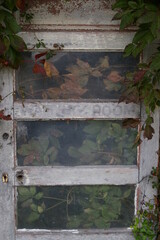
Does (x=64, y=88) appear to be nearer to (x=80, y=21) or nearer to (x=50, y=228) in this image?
(x=80, y=21)

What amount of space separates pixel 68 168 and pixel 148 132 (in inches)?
24.6

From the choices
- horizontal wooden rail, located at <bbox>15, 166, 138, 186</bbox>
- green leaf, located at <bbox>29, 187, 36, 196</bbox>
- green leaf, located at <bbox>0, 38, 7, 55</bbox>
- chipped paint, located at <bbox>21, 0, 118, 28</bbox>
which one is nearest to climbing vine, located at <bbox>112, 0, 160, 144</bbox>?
chipped paint, located at <bbox>21, 0, 118, 28</bbox>

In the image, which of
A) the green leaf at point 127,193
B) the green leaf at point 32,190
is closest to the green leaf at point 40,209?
the green leaf at point 32,190

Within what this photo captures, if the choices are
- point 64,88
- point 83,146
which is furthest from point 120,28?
point 83,146

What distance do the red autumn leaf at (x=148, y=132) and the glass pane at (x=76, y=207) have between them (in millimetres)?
468

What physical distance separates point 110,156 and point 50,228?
0.70m

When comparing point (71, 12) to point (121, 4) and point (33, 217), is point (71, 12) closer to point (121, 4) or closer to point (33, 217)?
point (121, 4)

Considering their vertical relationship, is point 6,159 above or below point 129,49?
below

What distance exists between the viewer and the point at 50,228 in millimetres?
2873

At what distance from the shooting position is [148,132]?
2.57m

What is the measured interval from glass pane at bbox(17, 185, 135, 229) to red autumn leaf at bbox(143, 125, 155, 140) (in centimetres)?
47

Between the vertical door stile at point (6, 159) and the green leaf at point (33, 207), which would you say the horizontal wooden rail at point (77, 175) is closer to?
the vertical door stile at point (6, 159)

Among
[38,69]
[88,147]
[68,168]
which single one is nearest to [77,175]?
[68,168]

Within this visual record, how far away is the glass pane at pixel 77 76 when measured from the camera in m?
2.64
